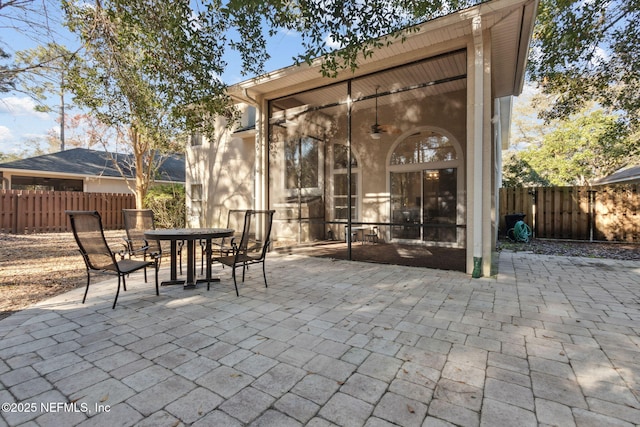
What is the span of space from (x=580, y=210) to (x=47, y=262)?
42.6 ft

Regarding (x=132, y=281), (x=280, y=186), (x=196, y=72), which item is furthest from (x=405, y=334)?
(x=280, y=186)

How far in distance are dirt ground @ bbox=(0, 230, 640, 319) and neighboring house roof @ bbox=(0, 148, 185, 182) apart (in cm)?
519

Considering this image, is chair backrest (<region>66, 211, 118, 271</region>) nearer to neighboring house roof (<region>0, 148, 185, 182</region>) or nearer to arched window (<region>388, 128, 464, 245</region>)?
arched window (<region>388, 128, 464, 245</region>)

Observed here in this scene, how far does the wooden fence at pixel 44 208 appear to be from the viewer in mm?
10328

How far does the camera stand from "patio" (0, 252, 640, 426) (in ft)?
5.10

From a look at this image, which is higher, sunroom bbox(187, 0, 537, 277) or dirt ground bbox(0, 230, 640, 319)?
sunroom bbox(187, 0, 537, 277)

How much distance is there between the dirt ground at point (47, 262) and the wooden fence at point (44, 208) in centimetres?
153

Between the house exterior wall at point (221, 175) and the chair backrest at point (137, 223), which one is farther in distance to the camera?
the house exterior wall at point (221, 175)

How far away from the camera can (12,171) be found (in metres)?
12.4

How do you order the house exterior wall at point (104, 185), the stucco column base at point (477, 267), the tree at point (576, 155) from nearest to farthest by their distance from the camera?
the stucco column base at point (477, 267) → the house exterior wall at point (104, 185) → the tree at point (576, 155)

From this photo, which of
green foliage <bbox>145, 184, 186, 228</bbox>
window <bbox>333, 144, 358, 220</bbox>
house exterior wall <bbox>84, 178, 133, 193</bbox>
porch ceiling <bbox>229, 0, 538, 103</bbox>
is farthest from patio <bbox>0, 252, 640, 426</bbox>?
house exterior wall <bbox>84, 178, 133, 193</bbox>

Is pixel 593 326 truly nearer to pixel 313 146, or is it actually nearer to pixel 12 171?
pixel 313 146

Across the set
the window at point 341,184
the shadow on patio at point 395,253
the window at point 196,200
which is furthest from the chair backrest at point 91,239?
the window at point 196,200

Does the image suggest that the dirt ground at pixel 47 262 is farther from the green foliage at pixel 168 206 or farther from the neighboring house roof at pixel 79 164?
the neighboring house roof at pixel 79 164
